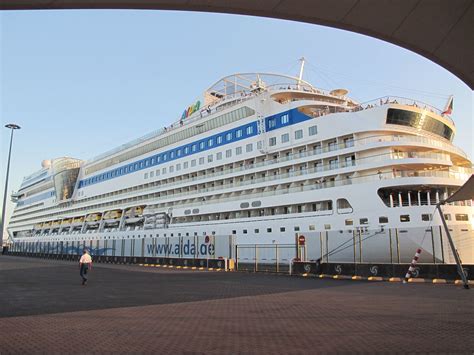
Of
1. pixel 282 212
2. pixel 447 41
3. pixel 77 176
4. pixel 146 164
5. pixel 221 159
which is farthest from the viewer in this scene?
pixel 77 176

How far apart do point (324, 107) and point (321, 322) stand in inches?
1065

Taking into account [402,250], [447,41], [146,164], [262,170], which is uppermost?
[146,164]

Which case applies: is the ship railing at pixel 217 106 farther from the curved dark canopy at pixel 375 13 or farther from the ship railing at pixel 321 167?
the curved dark canopy at pixel 375 13

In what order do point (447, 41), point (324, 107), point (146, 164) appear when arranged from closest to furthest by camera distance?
point (447, 41), point (324, 107), point (146, 164)

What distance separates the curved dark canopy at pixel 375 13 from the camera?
431 centimetres

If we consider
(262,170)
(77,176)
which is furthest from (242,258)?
(77,176)

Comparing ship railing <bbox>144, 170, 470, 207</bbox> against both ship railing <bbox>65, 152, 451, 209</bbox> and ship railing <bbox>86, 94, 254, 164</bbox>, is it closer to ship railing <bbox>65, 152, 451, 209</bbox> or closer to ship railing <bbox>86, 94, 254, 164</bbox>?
ship railing <bbox>65, 152, 451, 209</bbox>

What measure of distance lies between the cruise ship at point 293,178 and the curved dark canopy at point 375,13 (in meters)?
14.4

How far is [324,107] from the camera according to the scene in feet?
107

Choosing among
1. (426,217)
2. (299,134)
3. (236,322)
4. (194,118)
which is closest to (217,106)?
(194,118)

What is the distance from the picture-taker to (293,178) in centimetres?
2959

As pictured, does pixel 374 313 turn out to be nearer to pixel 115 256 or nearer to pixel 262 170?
pixel 262 170

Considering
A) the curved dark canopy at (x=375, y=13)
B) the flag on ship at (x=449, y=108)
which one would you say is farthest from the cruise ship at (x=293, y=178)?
the curved dark canopy at (x=375, y=13)

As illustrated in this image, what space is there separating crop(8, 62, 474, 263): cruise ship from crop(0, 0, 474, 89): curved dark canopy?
14432mm
